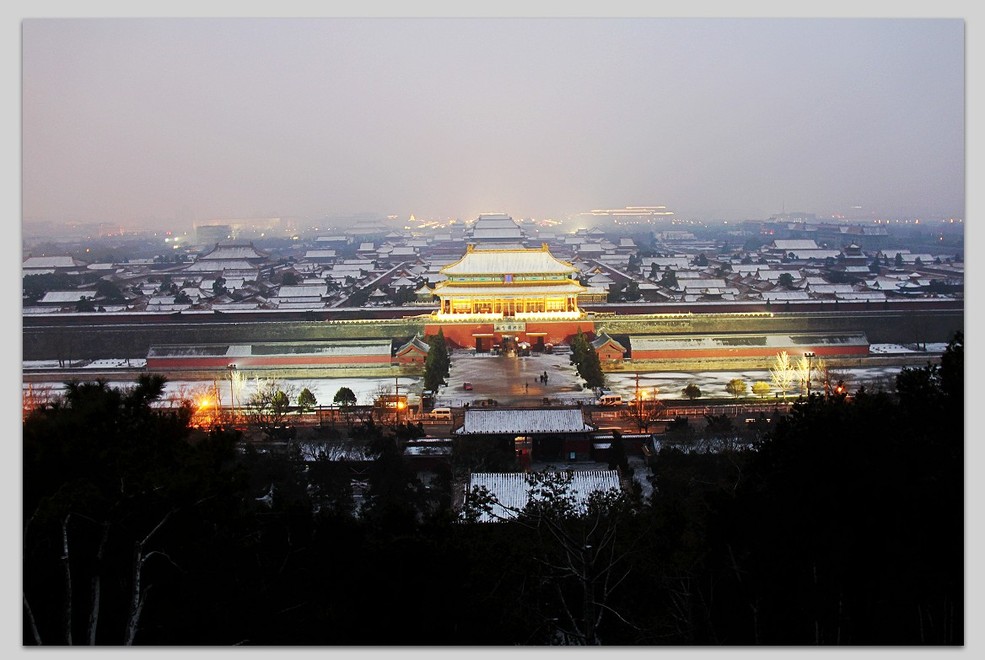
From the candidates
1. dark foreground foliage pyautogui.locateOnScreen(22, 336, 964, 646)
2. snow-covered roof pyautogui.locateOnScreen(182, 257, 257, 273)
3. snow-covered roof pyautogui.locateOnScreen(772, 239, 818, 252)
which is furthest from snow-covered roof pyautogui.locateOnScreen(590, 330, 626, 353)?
snow-covered roof pyautogui.locateOnScreen(182, 257, 257, 273)

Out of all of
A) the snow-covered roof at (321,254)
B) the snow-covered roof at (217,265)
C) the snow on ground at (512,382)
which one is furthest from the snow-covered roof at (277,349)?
the snow-covered roof at (321,254)

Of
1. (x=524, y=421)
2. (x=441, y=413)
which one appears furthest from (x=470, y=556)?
(x=441, y=413)

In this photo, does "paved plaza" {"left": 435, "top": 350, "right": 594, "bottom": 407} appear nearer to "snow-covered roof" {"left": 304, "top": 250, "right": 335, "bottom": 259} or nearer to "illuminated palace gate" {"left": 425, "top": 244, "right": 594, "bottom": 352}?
"illuminated palace gate" {"left": 425, "top": 244, "right": 594, "bottom": 352}

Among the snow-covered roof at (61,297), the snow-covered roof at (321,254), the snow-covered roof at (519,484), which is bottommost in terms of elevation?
the snow-covered roof at (519,484)

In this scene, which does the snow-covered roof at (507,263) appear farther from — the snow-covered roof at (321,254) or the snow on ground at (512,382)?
the snow-covered roof at (321,254)

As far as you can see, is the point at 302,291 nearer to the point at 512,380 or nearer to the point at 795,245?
the point at 512,380

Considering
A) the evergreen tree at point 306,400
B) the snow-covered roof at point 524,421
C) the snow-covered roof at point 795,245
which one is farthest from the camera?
the snow-covered roof at point 795,245

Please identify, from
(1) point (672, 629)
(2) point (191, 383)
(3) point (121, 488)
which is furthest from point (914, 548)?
(2) point (191, 383)
